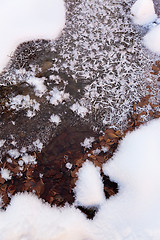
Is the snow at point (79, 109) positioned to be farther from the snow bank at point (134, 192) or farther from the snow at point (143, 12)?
the snow at point (143, 12)

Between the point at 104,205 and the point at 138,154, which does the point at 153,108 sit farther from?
the point at 104,205

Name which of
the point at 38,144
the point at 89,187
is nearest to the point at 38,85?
the point at 38,144

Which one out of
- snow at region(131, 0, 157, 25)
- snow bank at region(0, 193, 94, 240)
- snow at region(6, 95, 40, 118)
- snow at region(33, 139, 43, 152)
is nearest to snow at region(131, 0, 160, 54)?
snow at region(131, 0, 157, 25)

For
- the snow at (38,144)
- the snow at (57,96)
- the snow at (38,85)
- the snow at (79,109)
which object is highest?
the snow at (38,85)

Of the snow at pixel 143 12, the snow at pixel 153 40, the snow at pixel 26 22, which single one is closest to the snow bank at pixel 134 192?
the snow at pixel 153 40

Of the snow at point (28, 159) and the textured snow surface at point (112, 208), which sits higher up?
the snow at point (28, 159)

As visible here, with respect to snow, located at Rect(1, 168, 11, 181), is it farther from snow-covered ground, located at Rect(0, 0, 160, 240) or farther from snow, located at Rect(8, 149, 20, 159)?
snow, located at Rect(8, 149, 20, 159)

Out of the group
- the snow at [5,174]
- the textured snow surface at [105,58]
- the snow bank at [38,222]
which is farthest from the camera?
the textured snow surface at [105,58]
